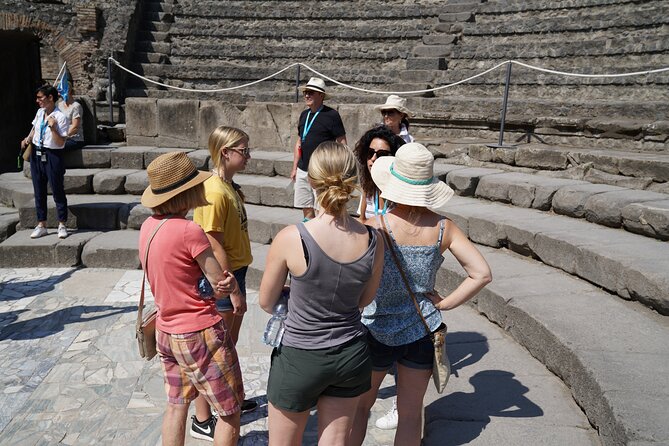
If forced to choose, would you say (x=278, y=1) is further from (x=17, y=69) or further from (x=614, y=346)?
(x=614, y=346)

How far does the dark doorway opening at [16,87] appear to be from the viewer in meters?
15.9

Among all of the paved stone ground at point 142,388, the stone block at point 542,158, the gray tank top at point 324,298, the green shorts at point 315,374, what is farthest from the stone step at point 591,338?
the stone block at point 542,158

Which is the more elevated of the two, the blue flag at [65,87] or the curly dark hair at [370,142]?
the blue flag at [65,87]

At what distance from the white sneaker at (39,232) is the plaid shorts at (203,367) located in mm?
4790

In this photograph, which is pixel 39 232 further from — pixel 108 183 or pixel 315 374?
pixel 315 374

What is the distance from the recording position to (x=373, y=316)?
2.69m

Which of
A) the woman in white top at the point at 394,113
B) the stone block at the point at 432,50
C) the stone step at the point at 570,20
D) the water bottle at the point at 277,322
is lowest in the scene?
the water bottle at the point at 277,322

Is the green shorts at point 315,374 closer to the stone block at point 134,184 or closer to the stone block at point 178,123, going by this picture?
the stone block at point 134,184

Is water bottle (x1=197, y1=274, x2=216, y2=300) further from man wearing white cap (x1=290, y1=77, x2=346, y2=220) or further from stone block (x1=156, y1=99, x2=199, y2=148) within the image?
stone block (x1=156, y1=99, x2=199, y2=148)

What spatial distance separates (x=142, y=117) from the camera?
31.3 feet

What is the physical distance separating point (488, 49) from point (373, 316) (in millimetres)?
10563

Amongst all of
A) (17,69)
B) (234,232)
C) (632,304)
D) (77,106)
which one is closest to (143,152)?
(77,106)

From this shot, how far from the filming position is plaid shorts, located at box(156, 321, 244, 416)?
8.89 ft

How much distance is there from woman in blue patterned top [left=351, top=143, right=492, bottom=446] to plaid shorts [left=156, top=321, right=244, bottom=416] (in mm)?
656
